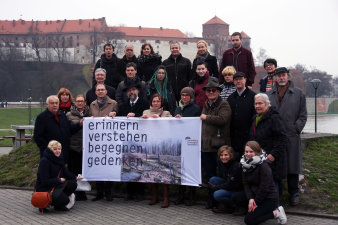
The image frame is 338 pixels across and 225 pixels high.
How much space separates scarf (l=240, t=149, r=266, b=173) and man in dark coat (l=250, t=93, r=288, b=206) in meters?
0.27

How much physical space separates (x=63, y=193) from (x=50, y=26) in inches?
4341

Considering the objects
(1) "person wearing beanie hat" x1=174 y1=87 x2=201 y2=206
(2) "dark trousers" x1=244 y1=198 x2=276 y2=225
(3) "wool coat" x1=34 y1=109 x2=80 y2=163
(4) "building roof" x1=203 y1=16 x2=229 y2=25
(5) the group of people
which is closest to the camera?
(2) "dark trousers" x1=244 y1=198 x2=276 y2=225

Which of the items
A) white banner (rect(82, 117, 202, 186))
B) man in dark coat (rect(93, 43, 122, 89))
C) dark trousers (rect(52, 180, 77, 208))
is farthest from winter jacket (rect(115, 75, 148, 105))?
dark trousers (rect(52, 180, 77, 208))

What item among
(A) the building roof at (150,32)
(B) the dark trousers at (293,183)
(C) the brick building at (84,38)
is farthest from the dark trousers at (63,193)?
(A) the building roof at (150,32)

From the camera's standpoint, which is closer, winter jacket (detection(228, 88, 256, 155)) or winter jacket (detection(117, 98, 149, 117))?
winter jacket (detection(228, 88, 256, 155))

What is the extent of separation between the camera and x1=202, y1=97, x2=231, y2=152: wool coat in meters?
7.31

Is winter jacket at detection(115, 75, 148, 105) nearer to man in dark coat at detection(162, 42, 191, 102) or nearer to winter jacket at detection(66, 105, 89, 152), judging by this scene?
winter jacket at detection(66, 105, 89, 152)

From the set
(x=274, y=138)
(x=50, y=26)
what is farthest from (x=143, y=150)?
(x=50, y=26)

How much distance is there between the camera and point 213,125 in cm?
747

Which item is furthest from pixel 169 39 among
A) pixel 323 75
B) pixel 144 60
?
pixel 144 60

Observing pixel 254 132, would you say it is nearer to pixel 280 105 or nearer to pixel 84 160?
pixel 280 105

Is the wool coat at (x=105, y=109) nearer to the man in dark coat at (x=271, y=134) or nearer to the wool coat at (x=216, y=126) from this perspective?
the wool coat at (x=216, y=126)

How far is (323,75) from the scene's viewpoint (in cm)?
10000

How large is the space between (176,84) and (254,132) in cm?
268
